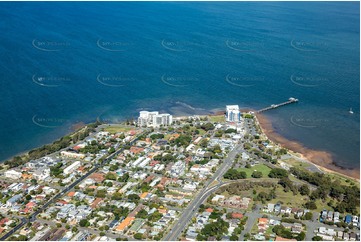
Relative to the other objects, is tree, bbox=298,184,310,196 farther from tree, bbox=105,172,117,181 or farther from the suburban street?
the suburban street

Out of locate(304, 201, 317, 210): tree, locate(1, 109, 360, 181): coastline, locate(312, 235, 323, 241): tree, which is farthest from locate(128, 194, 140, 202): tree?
locate(1, 109, 360, 181): coastline

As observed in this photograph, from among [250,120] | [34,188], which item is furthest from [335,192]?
[34,188]

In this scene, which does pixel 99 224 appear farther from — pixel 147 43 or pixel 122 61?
pixel 147 43

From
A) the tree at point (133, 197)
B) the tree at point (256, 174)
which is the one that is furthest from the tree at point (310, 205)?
the tree at point (133, 197)

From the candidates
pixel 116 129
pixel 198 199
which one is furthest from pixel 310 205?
pixel 116 129

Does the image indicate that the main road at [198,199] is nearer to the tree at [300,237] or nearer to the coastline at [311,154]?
the coastline at [311,154]

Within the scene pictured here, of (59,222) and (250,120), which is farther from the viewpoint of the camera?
(250,120)
